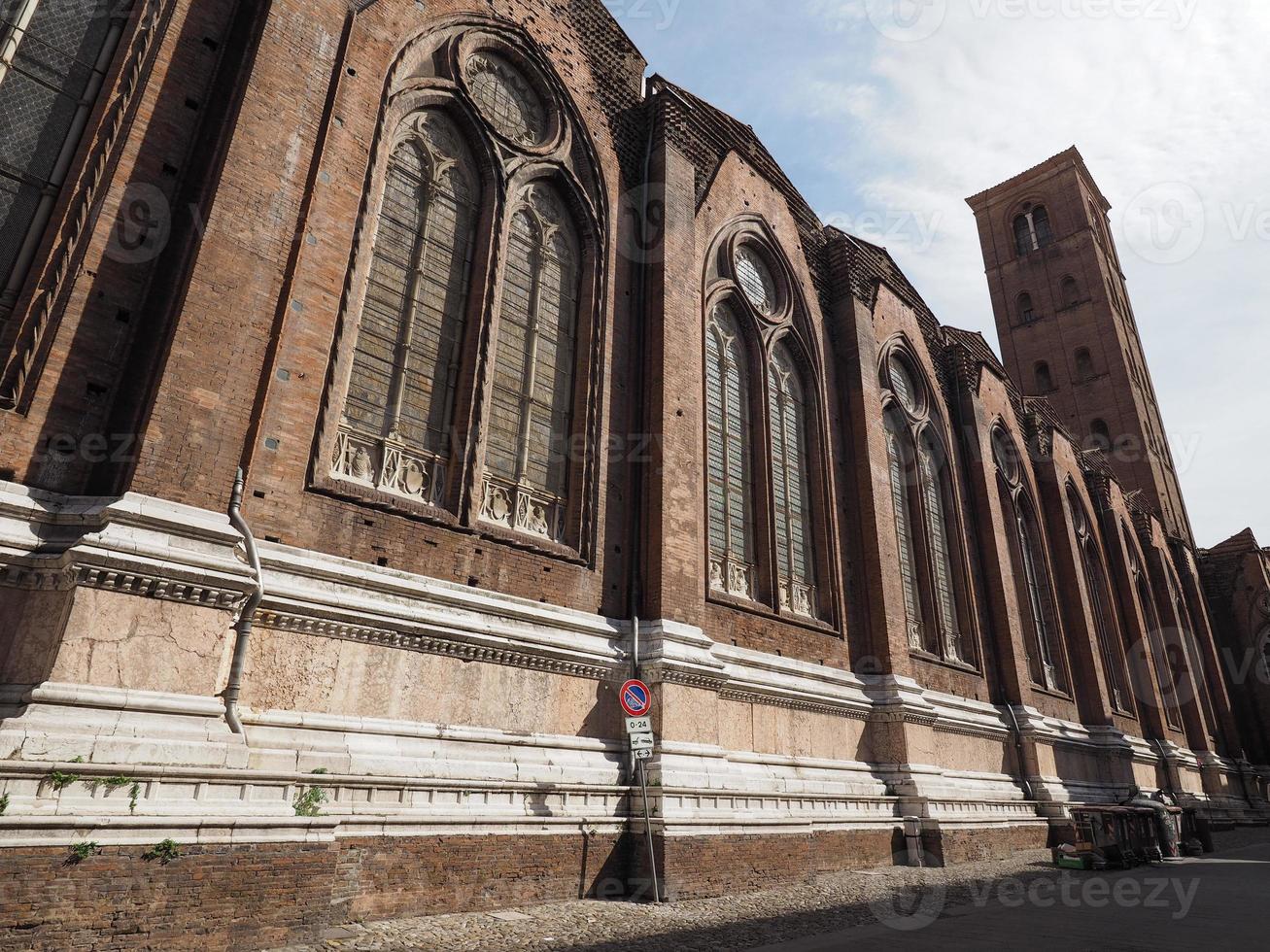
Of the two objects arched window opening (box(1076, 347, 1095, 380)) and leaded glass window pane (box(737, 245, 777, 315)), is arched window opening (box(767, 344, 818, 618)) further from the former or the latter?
arched window opening (box(1076, 347, 1095, 380))

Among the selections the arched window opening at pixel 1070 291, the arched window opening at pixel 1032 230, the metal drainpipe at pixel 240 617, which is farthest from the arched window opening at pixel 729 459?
the arched window opening at pixel 1032 230

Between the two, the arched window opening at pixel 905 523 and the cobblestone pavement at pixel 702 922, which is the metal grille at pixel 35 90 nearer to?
the cobblestone pavement at pixel 702 922

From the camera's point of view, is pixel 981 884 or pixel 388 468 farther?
pixel 981 884

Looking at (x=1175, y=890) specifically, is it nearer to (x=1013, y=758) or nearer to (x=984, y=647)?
(x=1013, y=758)

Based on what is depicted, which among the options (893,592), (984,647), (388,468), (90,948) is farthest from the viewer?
(984,647)

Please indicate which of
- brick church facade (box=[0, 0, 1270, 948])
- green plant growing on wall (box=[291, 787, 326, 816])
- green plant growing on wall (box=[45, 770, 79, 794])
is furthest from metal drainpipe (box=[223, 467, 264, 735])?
green plant growing on wall (box=[45, 770, 79, 794])

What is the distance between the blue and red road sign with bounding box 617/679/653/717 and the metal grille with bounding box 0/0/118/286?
6889 millimetres

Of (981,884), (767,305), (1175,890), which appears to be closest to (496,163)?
(767,305)

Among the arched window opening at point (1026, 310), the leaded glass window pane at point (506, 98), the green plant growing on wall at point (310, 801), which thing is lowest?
the green plant growing on wall at point (310, 801)

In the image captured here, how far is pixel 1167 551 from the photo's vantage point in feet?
115

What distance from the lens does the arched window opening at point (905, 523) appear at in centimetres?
1648

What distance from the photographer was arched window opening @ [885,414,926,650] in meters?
16.5

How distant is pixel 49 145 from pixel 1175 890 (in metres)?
15.4

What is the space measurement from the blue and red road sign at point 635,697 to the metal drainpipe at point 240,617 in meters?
3.84
